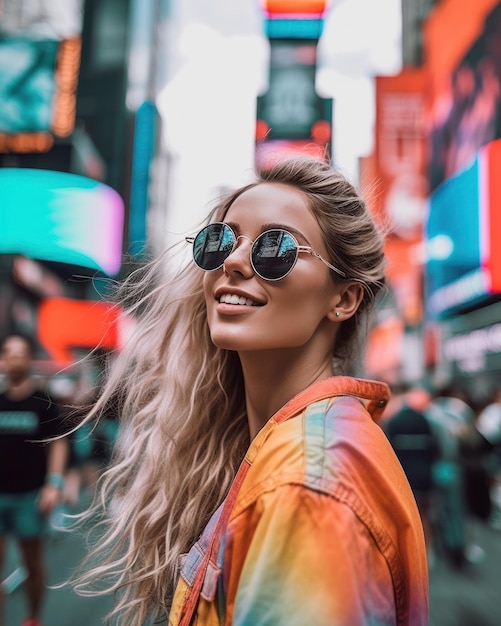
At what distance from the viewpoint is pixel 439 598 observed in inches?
174

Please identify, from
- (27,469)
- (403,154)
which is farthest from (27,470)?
(403,154)

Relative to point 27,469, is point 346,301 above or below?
above

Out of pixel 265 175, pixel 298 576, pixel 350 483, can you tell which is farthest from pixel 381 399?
pixel 265 175

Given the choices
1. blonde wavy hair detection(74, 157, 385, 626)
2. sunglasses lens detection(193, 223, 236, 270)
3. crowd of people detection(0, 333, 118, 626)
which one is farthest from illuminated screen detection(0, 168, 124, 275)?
sunglasses lens detection(193, 223, 236, 270)

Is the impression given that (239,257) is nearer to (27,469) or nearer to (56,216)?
(27,469)

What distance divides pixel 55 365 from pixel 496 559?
53.5ft

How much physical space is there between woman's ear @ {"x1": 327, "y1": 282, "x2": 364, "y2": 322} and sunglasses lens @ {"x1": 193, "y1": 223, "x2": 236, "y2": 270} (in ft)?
0.95

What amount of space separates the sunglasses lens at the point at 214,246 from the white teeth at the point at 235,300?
9 cm

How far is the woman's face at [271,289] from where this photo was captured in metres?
1.24

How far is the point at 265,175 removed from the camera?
1.48 m

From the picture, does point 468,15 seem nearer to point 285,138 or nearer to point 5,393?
point 285,138

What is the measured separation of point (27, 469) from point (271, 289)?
10.5 ft

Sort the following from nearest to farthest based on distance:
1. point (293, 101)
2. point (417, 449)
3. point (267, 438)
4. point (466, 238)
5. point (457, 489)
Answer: point (267, 438)
point (417, 449)
point (457, 489)
point (466, 238)
point (293, 101)

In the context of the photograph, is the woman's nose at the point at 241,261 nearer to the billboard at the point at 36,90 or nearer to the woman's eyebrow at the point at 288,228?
the woman's eyebrow at the point at 288,228
